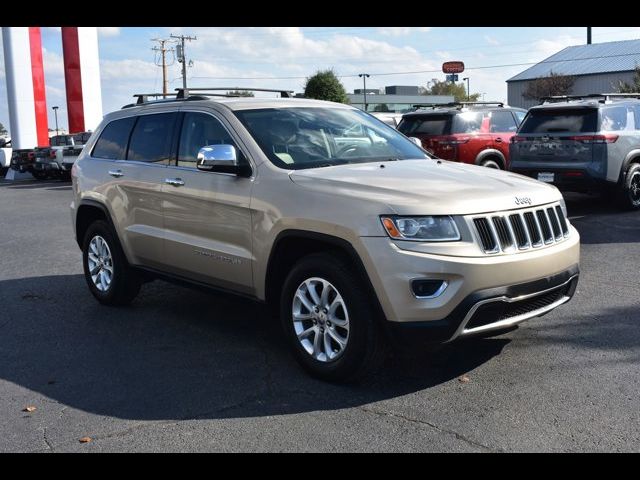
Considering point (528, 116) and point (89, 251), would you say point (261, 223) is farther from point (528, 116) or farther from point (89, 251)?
point (528, 116)

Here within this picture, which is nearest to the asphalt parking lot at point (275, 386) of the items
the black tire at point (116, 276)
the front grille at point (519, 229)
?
the black tire at point (116, 276)

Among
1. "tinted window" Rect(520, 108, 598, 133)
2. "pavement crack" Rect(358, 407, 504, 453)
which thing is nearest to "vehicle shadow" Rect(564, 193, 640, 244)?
"tinted window" Rect(520, 108, 598, 133)

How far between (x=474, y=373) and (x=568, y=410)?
30.1 inches

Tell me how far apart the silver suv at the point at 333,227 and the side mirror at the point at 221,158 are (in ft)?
0.03

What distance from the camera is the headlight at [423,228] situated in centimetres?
424

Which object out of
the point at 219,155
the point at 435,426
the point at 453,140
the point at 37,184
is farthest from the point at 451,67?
the point at 435,426

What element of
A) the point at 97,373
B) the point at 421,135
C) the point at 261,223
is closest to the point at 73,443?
the point at 97,373

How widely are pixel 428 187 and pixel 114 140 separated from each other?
3.52m

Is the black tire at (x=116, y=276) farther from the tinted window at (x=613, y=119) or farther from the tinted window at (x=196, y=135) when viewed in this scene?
the tinted window at (x=613, y=119)

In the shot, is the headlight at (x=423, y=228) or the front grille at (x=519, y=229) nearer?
the headlight at (x=423, y=228)

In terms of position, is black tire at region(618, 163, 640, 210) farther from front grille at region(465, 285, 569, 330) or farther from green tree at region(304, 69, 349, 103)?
green tree at region(304, 69, 349, 103)

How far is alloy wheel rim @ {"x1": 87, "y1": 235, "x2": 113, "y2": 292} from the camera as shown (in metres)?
6.79

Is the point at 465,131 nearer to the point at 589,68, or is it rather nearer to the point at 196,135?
the point at 196,135

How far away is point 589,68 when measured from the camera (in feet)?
178
